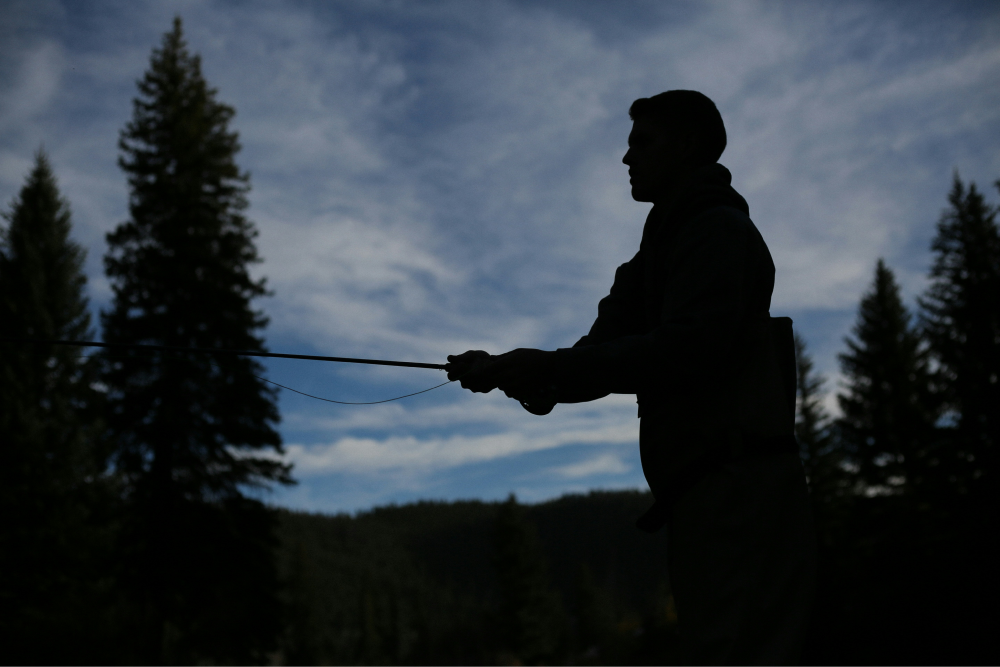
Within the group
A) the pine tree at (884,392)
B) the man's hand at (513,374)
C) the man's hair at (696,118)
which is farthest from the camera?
the pine tree at (884,392)

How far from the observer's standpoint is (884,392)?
3428 cm

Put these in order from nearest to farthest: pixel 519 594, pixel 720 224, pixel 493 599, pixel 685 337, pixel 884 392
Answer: pixel 685 337, pixel 720 224, pixel 884 392, pixel 519 594, pixel 493 599

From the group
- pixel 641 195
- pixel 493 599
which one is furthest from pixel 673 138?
pixel 493 599

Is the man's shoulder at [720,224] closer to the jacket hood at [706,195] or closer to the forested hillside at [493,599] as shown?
the jacket hood at [706,195]

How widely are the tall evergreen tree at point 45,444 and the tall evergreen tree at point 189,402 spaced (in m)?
0.97

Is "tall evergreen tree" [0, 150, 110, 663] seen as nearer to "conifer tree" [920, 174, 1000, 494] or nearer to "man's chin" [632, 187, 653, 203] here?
"man's chin" [632, 187, 653, 203]

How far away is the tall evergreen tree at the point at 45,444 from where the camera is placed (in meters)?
18.8

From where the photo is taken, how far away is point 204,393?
22094 mm

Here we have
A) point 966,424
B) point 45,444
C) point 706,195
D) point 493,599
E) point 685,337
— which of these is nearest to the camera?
point 685,337

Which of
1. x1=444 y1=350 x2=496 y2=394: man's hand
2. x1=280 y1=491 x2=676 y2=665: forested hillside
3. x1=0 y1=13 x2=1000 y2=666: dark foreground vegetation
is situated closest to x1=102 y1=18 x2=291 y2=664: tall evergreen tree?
x1=0 y1=13 x2=1000 y2=666: dark foreground vegetation

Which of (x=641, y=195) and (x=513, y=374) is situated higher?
(x=641, y=195)

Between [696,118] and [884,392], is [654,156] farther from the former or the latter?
[884,392]

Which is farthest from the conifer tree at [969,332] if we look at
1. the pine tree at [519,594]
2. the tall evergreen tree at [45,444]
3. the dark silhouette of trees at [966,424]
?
the pine tree at [519,594]

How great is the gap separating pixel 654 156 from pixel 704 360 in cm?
82
